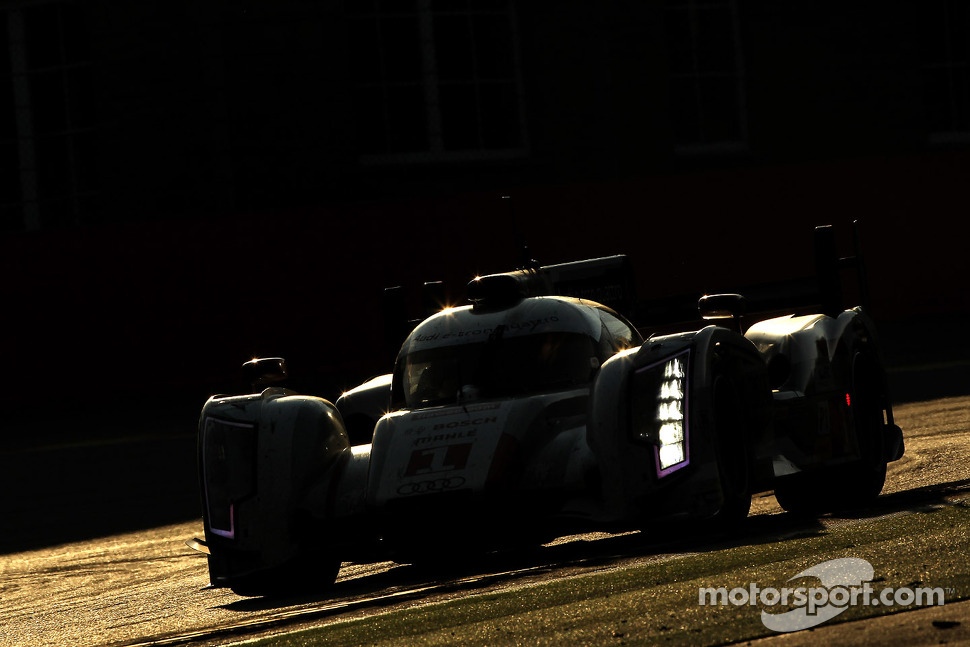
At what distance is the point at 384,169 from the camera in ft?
69.0

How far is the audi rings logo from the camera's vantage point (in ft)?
25.9

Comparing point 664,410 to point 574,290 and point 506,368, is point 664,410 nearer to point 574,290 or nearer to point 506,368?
point 506,368

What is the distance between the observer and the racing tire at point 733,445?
8.11 meters

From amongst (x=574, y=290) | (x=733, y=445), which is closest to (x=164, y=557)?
(x=574, y=290)

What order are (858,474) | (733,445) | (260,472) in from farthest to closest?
1. (858,474)
2. (260,472)
3. (733,445)

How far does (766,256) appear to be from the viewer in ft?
64.7

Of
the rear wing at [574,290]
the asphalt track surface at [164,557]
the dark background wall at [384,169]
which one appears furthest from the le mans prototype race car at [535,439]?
the dark background wall at [384,169]

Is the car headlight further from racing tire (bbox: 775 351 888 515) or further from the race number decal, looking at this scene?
racing tire (bbox: 775 351 888 515)

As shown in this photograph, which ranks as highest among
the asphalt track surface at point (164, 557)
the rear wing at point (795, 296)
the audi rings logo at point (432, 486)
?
the rear wing at point (795, 296)

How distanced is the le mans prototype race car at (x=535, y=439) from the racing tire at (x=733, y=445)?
0.01m

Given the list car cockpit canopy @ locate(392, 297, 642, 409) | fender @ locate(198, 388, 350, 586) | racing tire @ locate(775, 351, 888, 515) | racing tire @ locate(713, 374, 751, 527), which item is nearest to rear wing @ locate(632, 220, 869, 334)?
racing tire @ locate(775, 351, 888, 515)

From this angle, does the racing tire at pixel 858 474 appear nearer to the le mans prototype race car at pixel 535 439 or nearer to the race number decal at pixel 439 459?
the le mans prototype race car at pixel 535 439

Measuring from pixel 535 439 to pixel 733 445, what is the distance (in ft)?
3.22

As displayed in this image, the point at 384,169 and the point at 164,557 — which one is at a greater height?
the point at 384,169
